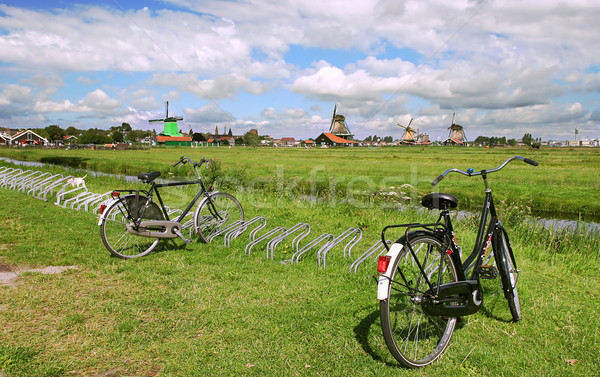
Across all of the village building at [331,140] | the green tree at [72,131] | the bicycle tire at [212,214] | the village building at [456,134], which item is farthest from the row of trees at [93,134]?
the bicycle tire at [212,214]

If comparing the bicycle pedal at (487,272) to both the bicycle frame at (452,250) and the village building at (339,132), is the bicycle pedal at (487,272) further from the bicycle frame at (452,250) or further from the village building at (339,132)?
the village building at (339,132)

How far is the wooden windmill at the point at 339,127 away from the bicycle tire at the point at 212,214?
354 feet

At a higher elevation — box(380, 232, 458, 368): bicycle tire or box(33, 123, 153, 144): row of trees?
box(33, 123, 153, 144): row of trees

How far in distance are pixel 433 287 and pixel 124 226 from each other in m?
5.08

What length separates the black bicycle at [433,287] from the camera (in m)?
3.20

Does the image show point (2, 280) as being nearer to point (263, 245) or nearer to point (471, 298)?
point (263, 245)

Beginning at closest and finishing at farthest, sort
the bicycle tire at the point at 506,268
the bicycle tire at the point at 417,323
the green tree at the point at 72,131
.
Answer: the bicycle tire at the point at 417,323 < the bicycle tire at the point at 506,268 < the green tree at the point at 72,131

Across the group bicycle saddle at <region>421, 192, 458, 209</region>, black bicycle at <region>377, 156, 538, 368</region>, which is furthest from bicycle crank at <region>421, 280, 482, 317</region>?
bicycle saddle at <region>421, 192, 458, 209</region>

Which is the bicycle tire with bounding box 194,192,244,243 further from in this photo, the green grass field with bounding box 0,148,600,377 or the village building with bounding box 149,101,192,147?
the village building with bounding box 149,101,192,147

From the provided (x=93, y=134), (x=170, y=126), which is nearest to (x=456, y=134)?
(x=170, y=126)

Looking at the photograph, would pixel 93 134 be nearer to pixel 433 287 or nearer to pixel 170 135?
pixel 170 135

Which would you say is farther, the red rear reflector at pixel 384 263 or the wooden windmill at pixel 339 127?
the wooden windmill at pixel 339 127

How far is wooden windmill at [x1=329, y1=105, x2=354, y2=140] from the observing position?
114 meters

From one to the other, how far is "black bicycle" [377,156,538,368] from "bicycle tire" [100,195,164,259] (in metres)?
4.27
